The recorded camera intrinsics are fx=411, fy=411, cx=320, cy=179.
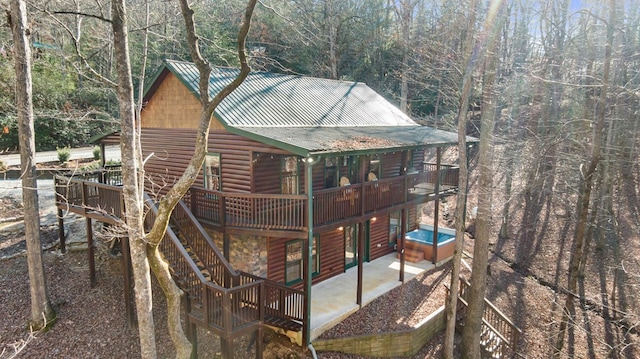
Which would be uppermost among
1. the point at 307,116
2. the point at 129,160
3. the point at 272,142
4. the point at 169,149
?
the point at 307,116

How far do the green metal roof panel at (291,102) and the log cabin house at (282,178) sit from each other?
59 mm

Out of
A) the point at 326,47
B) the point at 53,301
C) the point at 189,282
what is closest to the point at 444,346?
the point at 189,282

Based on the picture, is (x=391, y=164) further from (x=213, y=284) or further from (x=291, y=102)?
(x=213, y=284)

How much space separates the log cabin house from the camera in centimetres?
1074

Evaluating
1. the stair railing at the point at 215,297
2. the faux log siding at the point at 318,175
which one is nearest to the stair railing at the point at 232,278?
the stair railing at the point at 215,297

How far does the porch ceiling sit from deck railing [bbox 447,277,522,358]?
Answer: 5.15m

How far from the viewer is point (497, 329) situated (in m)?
13.4

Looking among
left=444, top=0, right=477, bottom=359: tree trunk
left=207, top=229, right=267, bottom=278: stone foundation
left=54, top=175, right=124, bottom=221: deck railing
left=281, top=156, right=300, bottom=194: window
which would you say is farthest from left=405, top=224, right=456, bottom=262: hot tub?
left=54, top=175, right=124, bottom=221: deck railing

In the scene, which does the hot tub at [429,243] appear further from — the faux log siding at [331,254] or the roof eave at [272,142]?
the roof eave at [272,142]

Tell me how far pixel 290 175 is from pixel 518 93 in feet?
65.7

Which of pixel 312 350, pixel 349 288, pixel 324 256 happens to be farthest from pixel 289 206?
pixel 349 288

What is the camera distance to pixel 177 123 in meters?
13.7

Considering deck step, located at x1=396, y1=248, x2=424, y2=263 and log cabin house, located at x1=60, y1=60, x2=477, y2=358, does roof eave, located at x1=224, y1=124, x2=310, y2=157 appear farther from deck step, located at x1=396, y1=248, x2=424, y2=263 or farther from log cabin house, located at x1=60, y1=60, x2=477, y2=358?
deck step, located at x1=396, y1=248, x2=424, y2=263

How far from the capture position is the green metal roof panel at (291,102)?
497 inches
